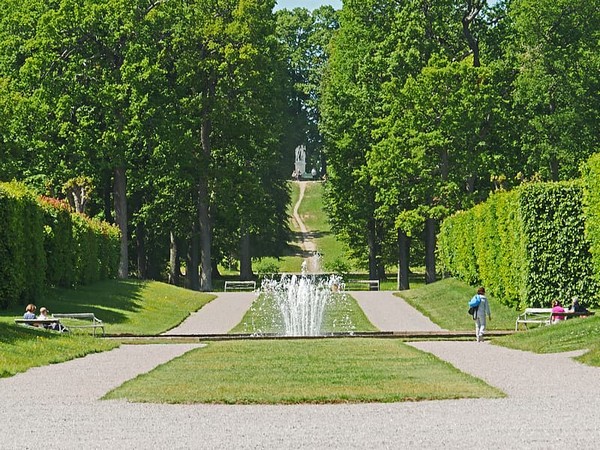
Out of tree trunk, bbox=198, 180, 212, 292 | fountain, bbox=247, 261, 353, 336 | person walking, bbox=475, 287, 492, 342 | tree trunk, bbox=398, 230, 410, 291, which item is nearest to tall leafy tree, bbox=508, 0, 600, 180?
tree trunk, bbox=398, 230, 410, 291

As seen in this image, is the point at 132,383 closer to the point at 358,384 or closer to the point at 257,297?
the point at 358,384

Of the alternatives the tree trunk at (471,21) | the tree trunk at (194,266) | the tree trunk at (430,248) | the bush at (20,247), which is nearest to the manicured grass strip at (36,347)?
the bush at (20,247)

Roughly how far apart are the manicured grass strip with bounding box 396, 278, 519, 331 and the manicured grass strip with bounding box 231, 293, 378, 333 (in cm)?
245

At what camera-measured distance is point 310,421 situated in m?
15.0

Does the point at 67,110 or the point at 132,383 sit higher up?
the point at 67,110

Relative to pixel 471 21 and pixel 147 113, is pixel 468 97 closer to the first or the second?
pixel 471 21

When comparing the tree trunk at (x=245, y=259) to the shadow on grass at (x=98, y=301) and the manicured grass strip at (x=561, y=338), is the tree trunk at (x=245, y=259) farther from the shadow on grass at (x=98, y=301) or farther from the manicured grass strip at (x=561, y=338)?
the manicured grass strip at (x=561, y=338)

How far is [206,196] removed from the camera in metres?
71.1

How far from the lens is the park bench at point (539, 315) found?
35344mm

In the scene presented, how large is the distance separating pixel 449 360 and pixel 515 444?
43.3 ft

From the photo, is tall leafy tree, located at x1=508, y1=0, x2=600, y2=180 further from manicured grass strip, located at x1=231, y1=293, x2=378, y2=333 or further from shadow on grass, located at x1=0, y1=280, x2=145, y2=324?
shadow on grass, located at x1=0, y1=280, x2=145, y2=324

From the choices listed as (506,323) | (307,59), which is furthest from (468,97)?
(307,59)

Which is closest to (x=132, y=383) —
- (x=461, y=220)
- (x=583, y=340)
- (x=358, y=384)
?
(x=358, y=384)

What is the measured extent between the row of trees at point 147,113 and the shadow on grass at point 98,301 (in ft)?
31.5
